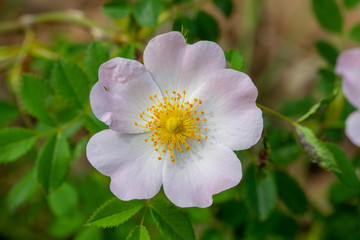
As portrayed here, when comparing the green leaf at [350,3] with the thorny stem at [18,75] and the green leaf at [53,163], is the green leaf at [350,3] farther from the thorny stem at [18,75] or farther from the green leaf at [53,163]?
the thorny stem at [18,75]

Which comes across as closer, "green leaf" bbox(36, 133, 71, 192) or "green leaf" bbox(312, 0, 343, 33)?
"green leaf" bbox(36, 133, 71, 192)

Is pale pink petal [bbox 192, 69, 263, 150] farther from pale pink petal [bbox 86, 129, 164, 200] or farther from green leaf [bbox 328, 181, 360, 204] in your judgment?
green leaf [bbox 328, 181, 360, 204]

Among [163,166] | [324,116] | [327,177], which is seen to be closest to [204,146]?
[163,166]

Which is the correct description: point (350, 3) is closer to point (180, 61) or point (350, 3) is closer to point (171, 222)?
point (180, 61)

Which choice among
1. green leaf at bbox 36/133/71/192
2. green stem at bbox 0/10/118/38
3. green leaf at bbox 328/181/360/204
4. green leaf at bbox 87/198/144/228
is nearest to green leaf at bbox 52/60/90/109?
green leaf at bbox 36/133/71/192

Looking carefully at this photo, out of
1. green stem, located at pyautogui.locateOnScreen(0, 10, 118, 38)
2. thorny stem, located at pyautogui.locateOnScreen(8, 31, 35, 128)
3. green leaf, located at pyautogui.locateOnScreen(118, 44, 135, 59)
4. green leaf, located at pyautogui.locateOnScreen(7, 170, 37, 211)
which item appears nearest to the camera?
green leaf, located at pyautogui.locateOnScreen(118, 44, 135, 59)
